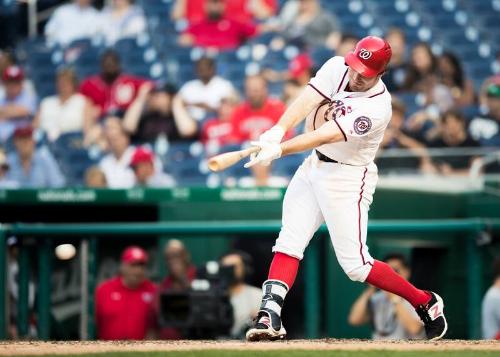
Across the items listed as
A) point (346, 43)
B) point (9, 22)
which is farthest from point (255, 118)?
point (9, 22)

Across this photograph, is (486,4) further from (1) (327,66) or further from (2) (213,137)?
(1) (327,66)

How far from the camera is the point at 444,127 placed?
842 centimetres

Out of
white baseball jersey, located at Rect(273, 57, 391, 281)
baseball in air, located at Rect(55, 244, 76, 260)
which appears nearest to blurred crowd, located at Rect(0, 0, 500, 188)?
baseball in air, located at Rect(55, 244, 76, 260)

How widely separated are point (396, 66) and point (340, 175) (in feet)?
16.3

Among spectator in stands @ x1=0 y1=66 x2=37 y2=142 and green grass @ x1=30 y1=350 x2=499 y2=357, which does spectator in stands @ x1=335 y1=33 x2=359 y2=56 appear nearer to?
spectator in stands @ x1=0 y1=66 x2=37 y2=142

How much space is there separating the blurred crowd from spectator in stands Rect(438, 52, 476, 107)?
0.01 meters

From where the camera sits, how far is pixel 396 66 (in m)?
9.52

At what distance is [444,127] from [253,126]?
4.89ft

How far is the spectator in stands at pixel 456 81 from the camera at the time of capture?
9336 mm

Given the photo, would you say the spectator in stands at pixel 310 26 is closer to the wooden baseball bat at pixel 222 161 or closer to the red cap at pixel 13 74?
the red cap at pixel 13 74

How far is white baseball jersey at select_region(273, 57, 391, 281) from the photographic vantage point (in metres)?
4.67

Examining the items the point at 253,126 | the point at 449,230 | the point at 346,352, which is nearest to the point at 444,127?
the point at 253,126

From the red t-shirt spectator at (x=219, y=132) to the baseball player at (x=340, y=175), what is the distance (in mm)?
3964

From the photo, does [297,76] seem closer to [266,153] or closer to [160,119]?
[160,119]
